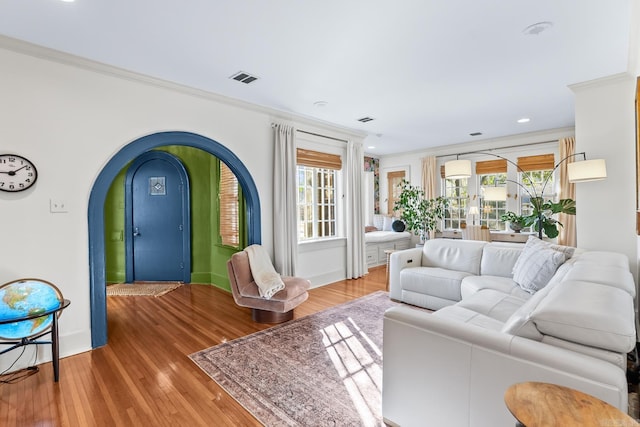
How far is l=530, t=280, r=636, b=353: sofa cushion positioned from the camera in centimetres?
121

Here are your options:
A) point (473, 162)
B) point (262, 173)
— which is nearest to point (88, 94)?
point (262, 173)

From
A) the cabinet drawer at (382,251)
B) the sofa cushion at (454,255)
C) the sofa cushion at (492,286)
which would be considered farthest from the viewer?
the cabinet drawer at (382,251)

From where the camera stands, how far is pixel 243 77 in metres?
3.29

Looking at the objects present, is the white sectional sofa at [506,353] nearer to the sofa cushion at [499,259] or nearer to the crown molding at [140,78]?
the sofa cushion at [499,259]

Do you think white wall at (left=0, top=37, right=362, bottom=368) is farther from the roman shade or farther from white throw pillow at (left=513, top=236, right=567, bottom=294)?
white throw pillow at (left=513, top=236, right=567, bottom=294)

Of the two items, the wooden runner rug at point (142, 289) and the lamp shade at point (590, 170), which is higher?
the lamp shade at point (590, 170)

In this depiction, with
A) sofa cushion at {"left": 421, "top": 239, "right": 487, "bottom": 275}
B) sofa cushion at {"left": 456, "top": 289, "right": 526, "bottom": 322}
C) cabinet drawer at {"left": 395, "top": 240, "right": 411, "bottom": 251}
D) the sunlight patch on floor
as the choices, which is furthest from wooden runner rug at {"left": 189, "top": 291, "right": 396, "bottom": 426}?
cabinet drawer at {"left": 395, "top": 240, "right": 411, "bottom": 251}

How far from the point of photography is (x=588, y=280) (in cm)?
182

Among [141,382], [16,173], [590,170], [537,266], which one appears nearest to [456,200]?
[590,170]

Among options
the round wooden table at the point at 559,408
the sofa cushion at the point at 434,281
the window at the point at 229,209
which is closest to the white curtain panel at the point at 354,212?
the sofa cushion at the point at 434,281

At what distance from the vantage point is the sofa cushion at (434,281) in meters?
3.66

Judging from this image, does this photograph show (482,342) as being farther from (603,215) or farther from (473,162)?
(473,162)

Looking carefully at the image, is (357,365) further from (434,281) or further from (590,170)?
(590,170)

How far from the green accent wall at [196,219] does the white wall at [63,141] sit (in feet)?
6.65
